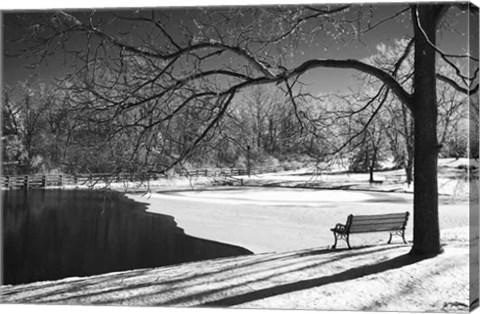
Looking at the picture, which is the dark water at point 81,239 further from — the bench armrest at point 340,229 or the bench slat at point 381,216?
the bench slat at point 381,216

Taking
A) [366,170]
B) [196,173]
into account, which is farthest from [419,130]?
[196,173]

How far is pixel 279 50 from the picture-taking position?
4.64 meters

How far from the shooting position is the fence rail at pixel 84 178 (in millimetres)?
3768

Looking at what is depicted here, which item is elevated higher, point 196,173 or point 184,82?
point 184,82

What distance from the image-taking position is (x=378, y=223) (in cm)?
496

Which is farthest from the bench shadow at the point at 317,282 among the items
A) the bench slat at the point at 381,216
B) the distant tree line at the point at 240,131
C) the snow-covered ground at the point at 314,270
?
the distant tree line at the point at 240,131

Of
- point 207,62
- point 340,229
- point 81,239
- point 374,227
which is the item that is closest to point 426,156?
point 374,227

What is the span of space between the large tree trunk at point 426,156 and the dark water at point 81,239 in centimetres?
248

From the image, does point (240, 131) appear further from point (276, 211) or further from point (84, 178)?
point (276, 211)

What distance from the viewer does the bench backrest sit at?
4.86 metres

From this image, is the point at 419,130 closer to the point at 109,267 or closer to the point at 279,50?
the point at 279,50

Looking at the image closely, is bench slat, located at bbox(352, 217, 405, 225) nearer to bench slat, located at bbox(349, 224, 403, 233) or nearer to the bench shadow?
bench slat, located at bbox(349, 224, 403, 233)

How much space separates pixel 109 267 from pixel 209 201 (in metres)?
1.47

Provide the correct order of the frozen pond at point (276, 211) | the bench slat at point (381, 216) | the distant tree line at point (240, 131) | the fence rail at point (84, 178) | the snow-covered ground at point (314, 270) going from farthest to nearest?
the frozen pond at point (276, 211) < the bench slat at point (381, 216) < the distant tree line at point (240, 131) < the fence rail at point (84, 178) < the snow-covered ground at point (314, 270)
